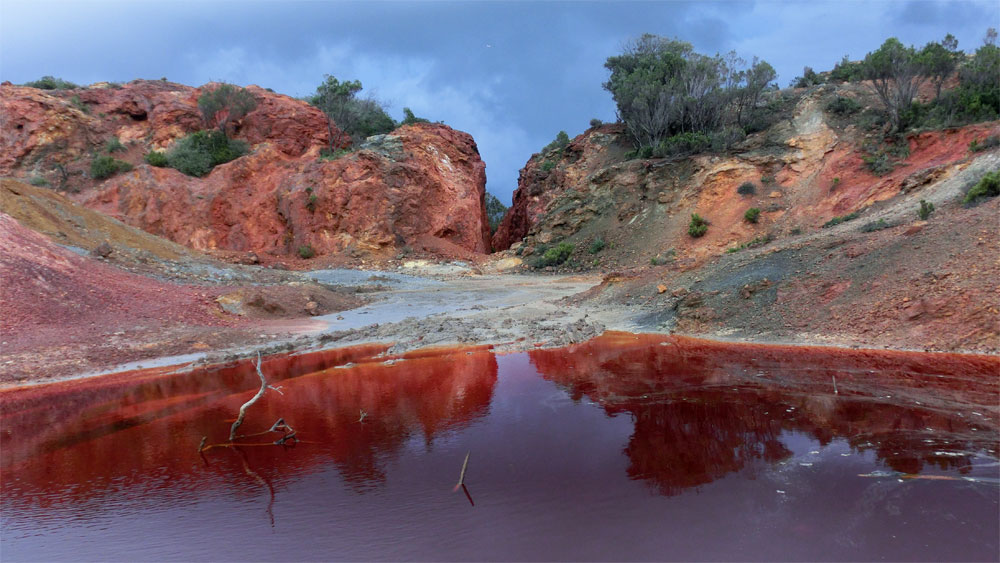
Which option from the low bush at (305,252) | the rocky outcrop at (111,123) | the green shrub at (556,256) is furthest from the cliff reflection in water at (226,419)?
the rocky outcrop at (111,123)

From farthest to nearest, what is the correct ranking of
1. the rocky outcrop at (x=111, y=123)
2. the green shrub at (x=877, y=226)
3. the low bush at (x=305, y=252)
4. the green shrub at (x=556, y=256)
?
the rocky outcrop at (x=111, y=123)
the low bush at (x=305, y=252)
the green shrub at (x=556, y=256)
the green shrub at (x=877, y=226)

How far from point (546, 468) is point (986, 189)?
14.6m

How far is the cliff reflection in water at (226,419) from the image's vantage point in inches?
237

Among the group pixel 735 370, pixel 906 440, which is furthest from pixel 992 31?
pixel 906 440

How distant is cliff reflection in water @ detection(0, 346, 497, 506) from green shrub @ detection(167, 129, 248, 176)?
30.3 m

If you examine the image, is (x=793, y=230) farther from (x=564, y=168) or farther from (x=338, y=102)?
(x=338, y=102)

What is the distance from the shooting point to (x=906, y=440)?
5395 mm

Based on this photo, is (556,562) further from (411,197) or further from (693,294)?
(411,197)

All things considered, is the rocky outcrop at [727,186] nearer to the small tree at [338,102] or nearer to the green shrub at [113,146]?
the small tree at [338,102]

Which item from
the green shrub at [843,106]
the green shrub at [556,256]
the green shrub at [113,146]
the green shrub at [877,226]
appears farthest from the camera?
the green shrub at [113,146]

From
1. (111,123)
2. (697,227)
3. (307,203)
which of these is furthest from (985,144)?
(111,123)

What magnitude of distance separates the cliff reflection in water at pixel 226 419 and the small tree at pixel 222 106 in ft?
113

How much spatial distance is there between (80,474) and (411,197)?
3170cm

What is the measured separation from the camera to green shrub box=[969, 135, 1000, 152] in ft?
62.2
